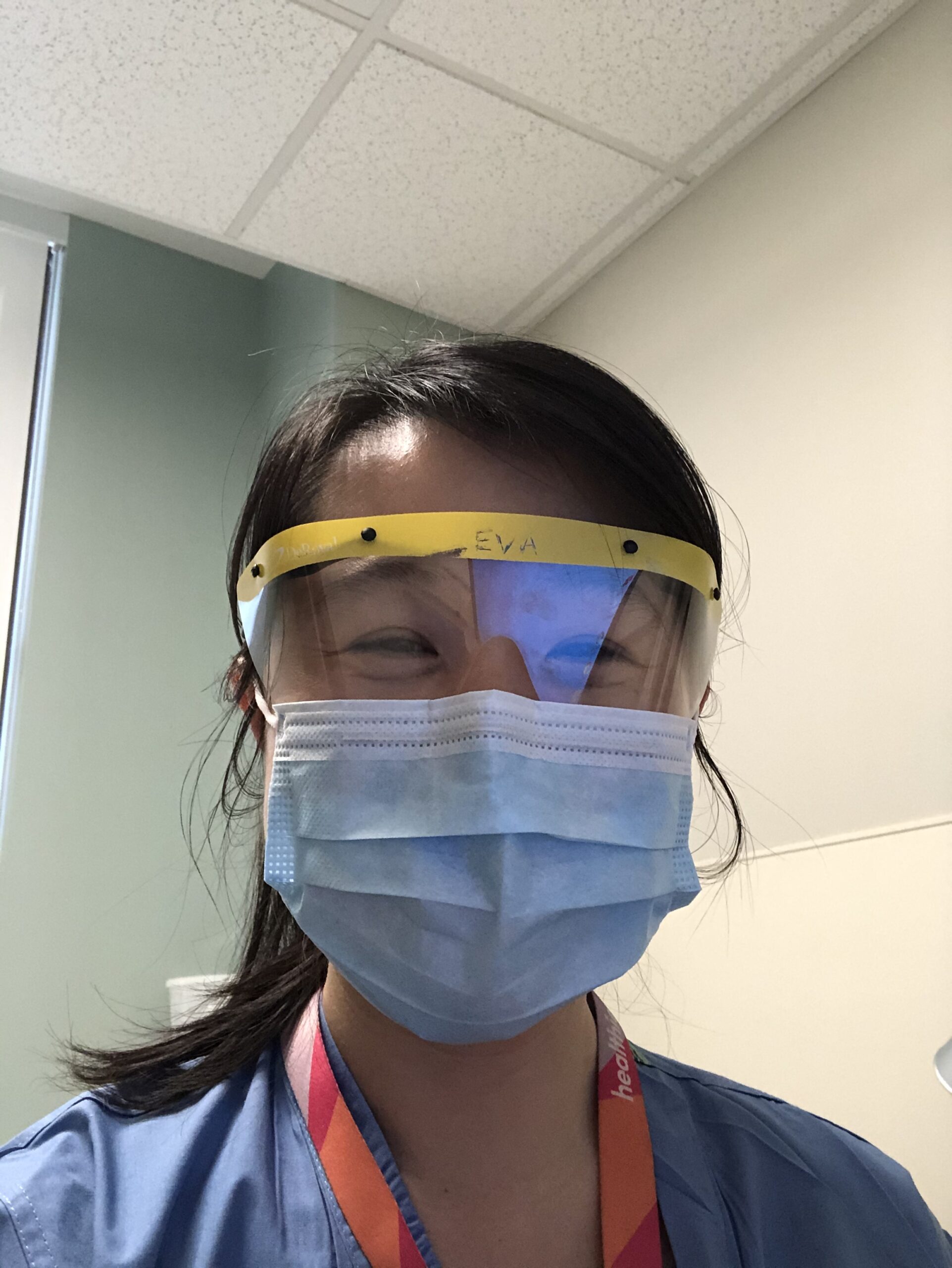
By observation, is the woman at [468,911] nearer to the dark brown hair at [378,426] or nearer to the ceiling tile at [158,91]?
the dark brown hair at [378,426]

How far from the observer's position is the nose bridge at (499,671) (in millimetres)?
733

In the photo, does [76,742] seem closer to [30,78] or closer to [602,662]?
[30,78]

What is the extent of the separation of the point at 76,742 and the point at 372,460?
5.63ft


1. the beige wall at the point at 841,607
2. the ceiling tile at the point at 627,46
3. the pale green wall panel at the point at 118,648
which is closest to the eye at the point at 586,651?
the beige wall at the point at 841,607

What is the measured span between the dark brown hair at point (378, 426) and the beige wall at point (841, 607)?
70 cm

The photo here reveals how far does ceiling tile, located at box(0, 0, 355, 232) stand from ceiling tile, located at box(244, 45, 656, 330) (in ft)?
0.31

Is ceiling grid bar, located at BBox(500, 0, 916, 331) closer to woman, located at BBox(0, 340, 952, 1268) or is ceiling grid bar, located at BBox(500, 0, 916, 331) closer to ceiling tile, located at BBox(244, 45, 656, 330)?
ceiling tile, located at BBox(244, 45, 656, 330)

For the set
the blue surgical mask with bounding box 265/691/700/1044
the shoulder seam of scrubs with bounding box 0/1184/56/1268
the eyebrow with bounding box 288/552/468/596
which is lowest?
the shoulder seam of scrubs with bounding box 0/1184/56/1268

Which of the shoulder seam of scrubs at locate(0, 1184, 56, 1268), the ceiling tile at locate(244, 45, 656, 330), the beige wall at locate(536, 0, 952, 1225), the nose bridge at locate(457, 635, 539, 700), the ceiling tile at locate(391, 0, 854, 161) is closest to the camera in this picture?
the shoulder seam of scrubs at locate(0, 1184, 56, 1268)

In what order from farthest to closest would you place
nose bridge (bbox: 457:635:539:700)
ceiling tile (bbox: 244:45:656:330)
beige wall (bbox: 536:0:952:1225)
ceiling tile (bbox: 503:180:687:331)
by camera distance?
ceiling tile (bbox: 503:180:687:331)
ceiling tile (bbox: 244:45:656:330)
beige wall (bbox: 536:0:952:1225)
nose bridge (bbox: 457:635:539:700)

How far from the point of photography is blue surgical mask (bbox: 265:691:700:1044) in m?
0.69

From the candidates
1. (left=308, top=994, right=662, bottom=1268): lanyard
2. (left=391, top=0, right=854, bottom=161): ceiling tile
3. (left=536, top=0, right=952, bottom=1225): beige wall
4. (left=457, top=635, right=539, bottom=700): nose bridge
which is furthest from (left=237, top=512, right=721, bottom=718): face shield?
(left=391, top=0, right=854, bottom=161): ceiling tile

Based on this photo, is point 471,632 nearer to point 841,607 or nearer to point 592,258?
point 841,607

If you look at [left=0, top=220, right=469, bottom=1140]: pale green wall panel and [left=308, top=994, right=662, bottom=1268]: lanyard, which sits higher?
[left=0, top=220, right=469, bottom=1140]: pale green wall panel
